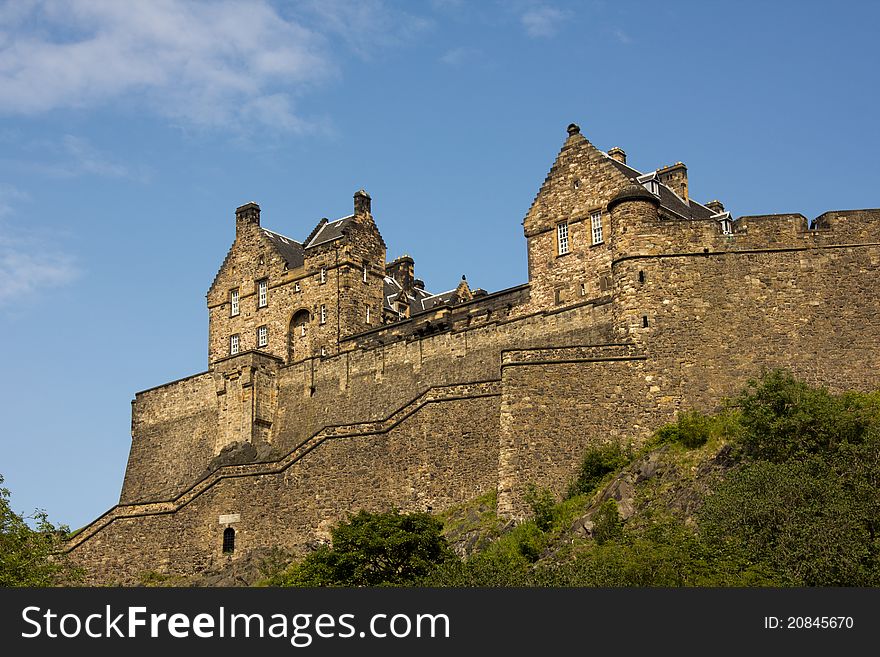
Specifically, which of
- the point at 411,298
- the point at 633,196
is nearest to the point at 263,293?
the point at 411,298

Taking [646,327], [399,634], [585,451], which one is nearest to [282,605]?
[399,634]

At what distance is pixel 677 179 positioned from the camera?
186 ft

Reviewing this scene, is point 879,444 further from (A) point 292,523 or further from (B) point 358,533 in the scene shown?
(A) point 292,523

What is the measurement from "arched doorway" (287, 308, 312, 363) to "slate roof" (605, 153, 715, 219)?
52.2 ft

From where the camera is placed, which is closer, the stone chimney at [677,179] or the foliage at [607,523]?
the foliage at [607,523]

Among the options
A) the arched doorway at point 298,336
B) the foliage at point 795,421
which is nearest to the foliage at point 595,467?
the foliage at point 795,421

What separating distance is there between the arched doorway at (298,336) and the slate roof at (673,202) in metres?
15.9

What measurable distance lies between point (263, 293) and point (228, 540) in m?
16.3

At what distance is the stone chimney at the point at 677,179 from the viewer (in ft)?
185

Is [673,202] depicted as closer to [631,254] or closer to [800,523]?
[631,254]

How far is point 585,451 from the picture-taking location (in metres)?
42.1

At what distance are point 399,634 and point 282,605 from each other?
75.8 inches

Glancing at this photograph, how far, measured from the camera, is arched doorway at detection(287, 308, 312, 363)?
60662mm

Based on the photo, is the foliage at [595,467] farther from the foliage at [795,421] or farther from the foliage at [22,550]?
the foliage at [22,550]
